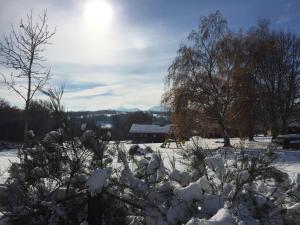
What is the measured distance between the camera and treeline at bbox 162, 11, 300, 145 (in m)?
25.6

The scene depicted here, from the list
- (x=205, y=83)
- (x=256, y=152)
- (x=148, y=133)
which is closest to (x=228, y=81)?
(x=205, y=83)

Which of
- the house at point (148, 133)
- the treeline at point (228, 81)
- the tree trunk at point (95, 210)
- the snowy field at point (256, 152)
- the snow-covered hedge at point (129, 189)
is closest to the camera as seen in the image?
the snow-covered hedge at point (129, 189)

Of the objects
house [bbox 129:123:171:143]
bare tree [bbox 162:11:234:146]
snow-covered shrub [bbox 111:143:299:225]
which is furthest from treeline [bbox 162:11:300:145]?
house [bbox 129:123:171:143]

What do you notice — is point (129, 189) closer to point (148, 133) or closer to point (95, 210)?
point (95, 210)

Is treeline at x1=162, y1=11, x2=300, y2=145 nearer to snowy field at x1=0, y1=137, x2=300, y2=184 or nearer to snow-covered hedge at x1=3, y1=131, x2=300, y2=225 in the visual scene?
snowy field at x1=0, y1=137, x2=300, y2=184

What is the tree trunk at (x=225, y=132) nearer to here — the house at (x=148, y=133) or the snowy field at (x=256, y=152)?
the snowy field at (x=256, y=152)

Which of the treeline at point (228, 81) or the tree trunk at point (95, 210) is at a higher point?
the treeline at point (228, 81)

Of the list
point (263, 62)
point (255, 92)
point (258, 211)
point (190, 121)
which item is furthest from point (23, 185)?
point (263, 62)

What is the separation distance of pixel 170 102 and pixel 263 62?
26.9 ft

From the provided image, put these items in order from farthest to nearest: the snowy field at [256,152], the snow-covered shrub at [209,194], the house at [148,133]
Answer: the house at [148,133] < the snowy field at [256,152] < the snow-covered shrub at [209,194]

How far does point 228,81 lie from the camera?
2638 cm

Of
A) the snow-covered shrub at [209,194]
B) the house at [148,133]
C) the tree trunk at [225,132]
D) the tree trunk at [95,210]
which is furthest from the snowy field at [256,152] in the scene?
the house at [148,133]

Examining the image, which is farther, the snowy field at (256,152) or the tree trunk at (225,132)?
the tree trunk at (225,132)

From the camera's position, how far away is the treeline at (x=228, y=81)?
2564cm
